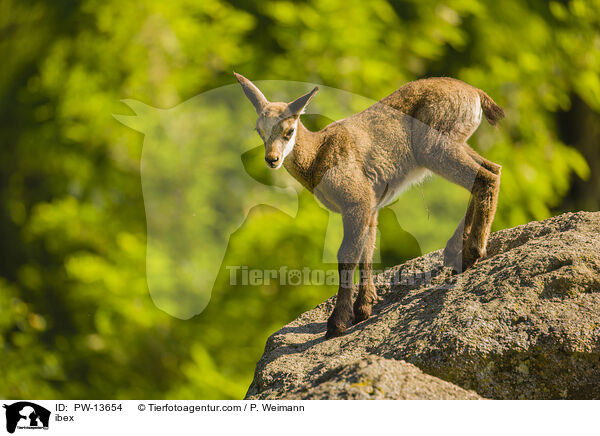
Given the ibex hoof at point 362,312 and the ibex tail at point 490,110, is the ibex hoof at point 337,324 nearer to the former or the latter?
the ibex hoof at point 362,312

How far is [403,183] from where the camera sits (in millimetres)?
6223

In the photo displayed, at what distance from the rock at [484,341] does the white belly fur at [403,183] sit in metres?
1.01

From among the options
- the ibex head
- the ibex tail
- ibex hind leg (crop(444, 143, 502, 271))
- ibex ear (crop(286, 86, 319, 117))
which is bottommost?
ibex hind leg (crop(444, 143, 502, 271))

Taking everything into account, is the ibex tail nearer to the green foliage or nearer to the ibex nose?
the green foliage

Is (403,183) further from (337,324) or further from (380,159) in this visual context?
(337,324)

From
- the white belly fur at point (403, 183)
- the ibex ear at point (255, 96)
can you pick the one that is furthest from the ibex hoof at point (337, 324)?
the ibex ear at point (255, 96)

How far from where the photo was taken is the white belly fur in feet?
20.2

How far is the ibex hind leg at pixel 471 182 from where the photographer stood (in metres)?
5.78

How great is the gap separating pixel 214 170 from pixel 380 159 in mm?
2801

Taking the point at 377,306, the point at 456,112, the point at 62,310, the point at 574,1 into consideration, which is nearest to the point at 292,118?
the point at 456,112

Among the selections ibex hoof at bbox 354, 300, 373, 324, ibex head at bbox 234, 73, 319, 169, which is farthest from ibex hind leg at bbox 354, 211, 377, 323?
ibex head at bbox 234, 73, 319, 169

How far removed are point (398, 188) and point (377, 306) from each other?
125 cm
